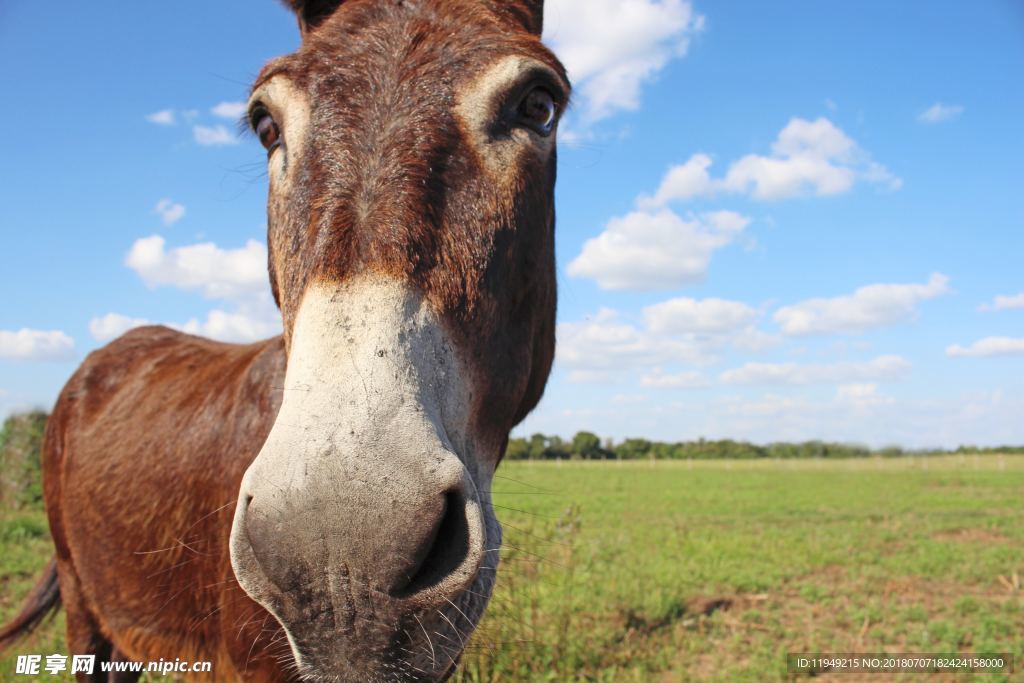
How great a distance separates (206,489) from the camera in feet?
9.84

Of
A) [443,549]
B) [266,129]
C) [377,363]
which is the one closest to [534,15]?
[266,129]

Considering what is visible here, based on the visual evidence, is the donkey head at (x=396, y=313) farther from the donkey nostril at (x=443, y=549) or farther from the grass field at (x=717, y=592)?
the grass field at (x=717, y=592)

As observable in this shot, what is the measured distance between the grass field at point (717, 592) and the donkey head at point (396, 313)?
48cm

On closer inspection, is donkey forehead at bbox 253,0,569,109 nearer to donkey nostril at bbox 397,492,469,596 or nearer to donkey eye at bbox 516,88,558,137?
donkey eye at bbox 516,88,558,137

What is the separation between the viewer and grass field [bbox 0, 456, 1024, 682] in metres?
5.52

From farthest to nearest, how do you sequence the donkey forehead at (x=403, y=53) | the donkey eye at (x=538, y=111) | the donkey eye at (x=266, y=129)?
the donkey eye at (x=266, y=129) → the donkey eye at (x=538, y=111) → the donkey forehead at (x=403, y=53)

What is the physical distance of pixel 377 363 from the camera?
1.34 metres

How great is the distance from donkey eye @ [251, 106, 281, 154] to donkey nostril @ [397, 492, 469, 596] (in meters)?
1.64

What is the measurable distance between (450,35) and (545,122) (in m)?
0.45

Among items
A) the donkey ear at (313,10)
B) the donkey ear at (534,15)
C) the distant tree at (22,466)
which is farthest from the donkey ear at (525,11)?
the distant tree at (22,466)

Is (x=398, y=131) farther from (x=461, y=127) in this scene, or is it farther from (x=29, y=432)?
(x=29, y=432)

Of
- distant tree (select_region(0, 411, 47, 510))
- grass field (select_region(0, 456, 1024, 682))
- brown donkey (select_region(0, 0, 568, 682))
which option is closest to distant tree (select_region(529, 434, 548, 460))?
grass field (select_region(0, 456, 1024, 682))

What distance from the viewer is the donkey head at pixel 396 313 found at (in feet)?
4.13

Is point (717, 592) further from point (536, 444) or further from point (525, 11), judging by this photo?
point (525, 11)
